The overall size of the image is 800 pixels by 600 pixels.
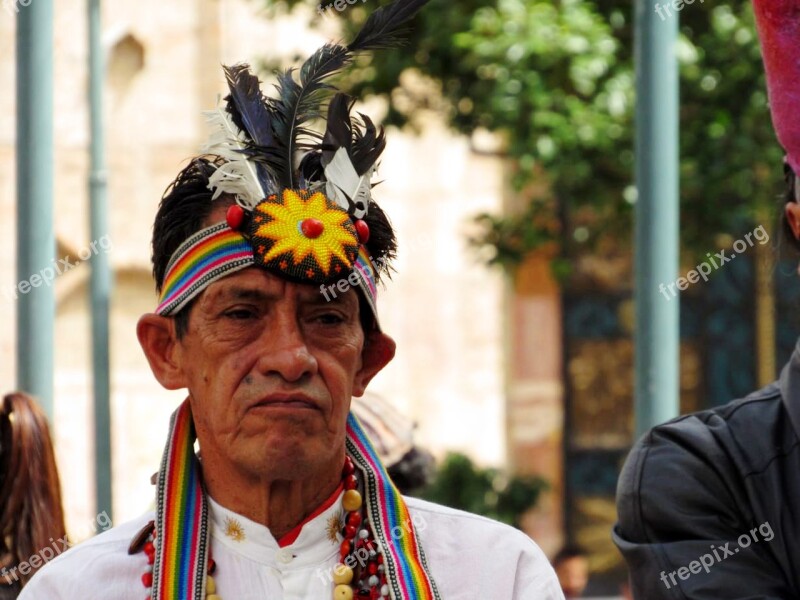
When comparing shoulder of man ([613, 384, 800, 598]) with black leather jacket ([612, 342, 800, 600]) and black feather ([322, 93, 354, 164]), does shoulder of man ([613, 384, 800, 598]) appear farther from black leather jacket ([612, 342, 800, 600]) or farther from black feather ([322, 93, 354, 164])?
black feather ([322, 93, 354, 164])

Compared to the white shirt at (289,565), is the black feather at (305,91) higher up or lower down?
higher up

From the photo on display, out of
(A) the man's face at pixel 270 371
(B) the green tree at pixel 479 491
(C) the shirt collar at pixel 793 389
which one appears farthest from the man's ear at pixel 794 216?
(B) the green tree at pixel 479 491

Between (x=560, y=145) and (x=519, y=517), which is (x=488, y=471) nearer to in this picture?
(x=519, y=517)

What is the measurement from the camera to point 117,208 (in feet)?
45.5

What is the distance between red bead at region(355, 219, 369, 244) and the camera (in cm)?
301

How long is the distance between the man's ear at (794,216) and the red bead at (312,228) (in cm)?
94

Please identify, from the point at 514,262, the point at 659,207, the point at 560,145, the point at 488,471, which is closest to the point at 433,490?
the point at 488,471

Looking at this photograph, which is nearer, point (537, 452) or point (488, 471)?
point (488, 471)

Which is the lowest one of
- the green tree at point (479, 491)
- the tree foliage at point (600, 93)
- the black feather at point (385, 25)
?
the green tree at point (479, 491)

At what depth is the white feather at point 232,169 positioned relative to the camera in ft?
9.74

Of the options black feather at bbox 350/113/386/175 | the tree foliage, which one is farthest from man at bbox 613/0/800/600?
the tree foliage

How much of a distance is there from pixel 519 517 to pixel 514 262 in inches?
90.0

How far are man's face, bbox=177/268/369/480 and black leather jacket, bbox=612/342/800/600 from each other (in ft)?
2.06

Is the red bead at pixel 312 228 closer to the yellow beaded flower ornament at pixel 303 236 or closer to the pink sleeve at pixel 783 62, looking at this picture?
the yellow beaded flower ornament at pixel 303 236
